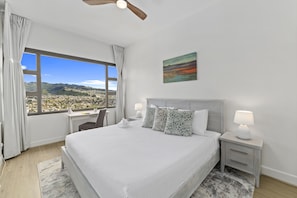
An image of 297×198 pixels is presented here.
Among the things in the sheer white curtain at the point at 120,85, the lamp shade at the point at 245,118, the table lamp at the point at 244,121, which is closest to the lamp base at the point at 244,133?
the table lamp at the point at 244,121

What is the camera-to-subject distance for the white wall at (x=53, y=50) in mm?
3217

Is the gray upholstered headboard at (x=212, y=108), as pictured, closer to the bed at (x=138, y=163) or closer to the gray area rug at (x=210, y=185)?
the bed at (x=138, y=163)

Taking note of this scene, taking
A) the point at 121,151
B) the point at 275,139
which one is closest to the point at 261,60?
the point at 275,139

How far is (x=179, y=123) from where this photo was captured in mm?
2270

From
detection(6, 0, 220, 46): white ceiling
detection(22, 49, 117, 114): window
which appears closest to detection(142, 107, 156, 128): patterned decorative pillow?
detection(6, 0, 220, 46): white ceiling

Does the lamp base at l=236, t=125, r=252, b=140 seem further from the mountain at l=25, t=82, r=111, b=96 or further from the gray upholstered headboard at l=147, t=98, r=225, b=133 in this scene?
the mountain at l=25, t=82, r=111, b=96

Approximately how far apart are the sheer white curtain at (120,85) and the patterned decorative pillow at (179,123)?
2.72m

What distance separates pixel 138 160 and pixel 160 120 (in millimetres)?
1206

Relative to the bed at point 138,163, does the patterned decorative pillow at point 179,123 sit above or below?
above

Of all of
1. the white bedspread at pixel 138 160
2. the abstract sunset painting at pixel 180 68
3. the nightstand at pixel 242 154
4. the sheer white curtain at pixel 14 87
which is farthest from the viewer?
the abstract sunset painting at pixel 180 68

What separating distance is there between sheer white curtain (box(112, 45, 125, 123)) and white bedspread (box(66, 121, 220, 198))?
2.54 meters

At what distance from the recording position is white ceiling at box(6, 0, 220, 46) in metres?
2.52

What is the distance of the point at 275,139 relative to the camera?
1.99 m

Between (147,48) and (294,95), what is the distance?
3308 mm
